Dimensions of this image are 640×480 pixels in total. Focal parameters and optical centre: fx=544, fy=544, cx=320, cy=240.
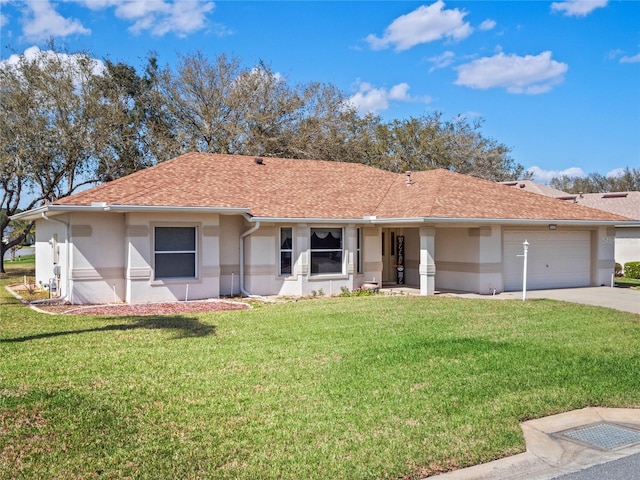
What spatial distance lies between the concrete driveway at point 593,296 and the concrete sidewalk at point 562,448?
9116mm

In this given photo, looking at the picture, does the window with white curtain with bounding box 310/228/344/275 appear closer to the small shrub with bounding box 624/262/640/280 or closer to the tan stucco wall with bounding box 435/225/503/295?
the tan stucco wall with bounding box 435/225/503/295

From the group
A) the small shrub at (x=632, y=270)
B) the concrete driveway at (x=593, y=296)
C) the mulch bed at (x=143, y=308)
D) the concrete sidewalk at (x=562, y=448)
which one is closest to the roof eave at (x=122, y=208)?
the mulch bed at (x=143, y=308)

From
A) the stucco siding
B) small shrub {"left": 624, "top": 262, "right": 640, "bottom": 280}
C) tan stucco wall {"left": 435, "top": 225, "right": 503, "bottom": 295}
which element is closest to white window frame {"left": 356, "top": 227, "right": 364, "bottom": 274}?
tan stucco wall {"left": 435, "top": 225, "right": 503, "bottom": 295}

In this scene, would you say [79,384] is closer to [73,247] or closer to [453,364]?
[453,364]

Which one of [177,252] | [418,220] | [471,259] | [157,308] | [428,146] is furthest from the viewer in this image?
[428,146]

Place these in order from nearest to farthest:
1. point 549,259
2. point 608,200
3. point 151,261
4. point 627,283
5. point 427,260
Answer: point 151,261 → point 427,260 → point 549,259 → point 627,283 → point 608,200

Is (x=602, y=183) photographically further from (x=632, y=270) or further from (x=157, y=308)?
(x=157, y=308)

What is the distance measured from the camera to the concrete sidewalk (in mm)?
5121

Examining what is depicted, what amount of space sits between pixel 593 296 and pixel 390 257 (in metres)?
7.49

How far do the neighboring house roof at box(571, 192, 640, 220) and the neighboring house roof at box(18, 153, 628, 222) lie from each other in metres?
12.4

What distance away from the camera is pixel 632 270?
93.4 ft

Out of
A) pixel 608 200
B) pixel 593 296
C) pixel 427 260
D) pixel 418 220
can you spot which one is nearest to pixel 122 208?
pixel 418 220

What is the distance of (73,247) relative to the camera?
601 inches

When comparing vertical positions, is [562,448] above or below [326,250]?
below
